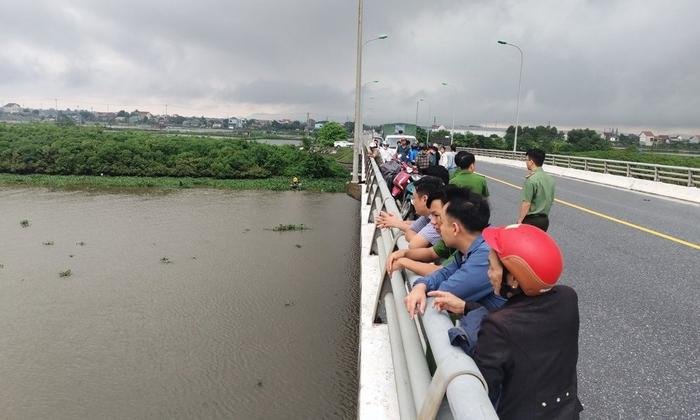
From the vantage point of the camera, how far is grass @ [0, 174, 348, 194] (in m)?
32.9

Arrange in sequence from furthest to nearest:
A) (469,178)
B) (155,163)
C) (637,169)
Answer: (155,163)
(637,169)
(469,178)

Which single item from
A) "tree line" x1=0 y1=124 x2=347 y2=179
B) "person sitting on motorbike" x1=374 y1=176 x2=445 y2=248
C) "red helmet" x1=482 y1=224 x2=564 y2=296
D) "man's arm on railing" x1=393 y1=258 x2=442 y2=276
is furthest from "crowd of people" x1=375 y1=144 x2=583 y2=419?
"tree line" x1=0 y1=124 x2=347 y2=179

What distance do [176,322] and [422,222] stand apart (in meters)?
6.19

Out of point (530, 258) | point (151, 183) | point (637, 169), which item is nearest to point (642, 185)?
point (637, 169)

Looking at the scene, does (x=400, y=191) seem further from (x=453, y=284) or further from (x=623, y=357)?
(x=453, y=284)

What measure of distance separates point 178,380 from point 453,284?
18.5 ft

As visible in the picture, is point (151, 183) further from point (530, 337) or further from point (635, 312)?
point (530, 337)

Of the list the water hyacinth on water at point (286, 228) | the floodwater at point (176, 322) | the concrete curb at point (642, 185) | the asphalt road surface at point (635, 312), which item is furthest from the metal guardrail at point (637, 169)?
the water hyacinth on water at point (286, 228)

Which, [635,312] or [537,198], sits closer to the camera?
[635,312]

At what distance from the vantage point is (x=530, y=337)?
1804 millimetres

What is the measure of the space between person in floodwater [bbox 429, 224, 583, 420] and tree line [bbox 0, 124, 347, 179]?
37374 mm

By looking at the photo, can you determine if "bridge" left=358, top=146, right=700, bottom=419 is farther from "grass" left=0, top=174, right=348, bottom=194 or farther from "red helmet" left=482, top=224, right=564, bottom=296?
"grass" left=0, top=174, right=348, bottom=194

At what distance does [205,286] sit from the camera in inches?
439

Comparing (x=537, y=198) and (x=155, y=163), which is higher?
(x=537, y=198)
